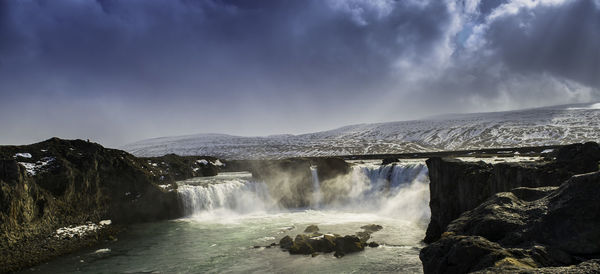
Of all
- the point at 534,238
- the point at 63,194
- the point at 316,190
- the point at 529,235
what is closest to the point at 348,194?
the point at 316,190

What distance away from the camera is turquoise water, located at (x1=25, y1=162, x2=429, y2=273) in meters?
22.1

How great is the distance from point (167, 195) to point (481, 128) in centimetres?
19006

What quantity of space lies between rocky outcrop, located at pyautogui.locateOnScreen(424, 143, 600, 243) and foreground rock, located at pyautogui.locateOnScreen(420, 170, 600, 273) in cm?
1098

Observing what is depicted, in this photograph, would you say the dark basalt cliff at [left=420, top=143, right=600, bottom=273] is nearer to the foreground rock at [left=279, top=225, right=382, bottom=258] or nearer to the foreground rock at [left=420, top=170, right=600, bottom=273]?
the foreground rock at [left=420, top=170, right=600, bottom=273]

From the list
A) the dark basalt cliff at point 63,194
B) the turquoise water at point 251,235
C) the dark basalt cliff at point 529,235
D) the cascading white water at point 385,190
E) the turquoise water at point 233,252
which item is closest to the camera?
the dark basalt cliff at point 529,235

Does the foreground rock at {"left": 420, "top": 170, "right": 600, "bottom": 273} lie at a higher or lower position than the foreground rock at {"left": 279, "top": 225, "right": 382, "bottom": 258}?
higher

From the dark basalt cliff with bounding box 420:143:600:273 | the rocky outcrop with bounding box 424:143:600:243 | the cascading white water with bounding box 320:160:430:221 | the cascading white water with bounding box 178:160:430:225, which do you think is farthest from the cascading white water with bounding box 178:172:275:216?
the dark basalt cliff with bounding box 420:143:600:273

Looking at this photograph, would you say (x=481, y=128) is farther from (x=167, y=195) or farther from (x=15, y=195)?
(x=15, y=195)

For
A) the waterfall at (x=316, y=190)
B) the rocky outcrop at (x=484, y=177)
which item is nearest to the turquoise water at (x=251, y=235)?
the waterfall at (x=316, y=190)

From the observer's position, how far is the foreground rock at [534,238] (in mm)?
7324

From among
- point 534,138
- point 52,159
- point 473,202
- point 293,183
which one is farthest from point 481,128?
point 52,159

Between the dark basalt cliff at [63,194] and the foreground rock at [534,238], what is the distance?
28.9 metres

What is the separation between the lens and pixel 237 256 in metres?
24.4

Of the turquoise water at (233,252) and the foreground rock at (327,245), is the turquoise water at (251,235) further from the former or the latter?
the foreground rock at (327,245)
